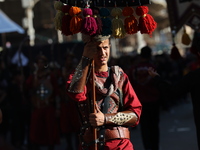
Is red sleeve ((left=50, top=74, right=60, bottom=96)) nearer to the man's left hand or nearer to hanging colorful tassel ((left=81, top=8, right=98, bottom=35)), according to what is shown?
the man's left hand

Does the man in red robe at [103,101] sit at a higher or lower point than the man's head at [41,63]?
lower

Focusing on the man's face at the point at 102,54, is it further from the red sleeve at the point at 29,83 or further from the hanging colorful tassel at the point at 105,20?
the red sleeve at the point at 29,83

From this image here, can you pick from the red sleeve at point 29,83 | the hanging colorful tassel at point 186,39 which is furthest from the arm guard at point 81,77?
the red sleeve at point 29,83

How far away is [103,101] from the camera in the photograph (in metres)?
4.23

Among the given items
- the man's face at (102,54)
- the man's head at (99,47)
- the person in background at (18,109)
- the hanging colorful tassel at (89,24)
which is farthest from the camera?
the person in background at (18,109)

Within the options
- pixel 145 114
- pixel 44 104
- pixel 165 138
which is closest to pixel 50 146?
pixel 44 104

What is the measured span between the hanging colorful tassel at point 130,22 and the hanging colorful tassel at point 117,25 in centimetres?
4

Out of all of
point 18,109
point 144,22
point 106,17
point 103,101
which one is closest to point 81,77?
point 103,101

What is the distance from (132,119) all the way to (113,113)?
0.19 meters

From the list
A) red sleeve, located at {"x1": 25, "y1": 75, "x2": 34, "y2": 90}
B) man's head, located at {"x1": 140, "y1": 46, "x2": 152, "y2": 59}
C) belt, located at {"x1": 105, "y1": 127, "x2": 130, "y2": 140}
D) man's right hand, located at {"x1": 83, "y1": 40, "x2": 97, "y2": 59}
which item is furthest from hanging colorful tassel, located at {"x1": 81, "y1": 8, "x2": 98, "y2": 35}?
red sleeve, located at {"x1": 25, "y1": 75, "x2": 34, "y2": 90}

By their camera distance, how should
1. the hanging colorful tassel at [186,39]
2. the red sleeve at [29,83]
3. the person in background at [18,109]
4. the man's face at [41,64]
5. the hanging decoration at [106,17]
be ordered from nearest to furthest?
the hanging decoration at [106,17]
the hanging colorful tassel at [186,39]
the man's face at [41,64]
the red sleeve at [29,83]
the person in background at [18,109]

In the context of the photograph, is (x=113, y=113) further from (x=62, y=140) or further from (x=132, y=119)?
(x=62, y=140)

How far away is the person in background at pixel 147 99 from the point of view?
7723 millimetres

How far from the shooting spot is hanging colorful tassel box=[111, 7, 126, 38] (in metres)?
4.07
